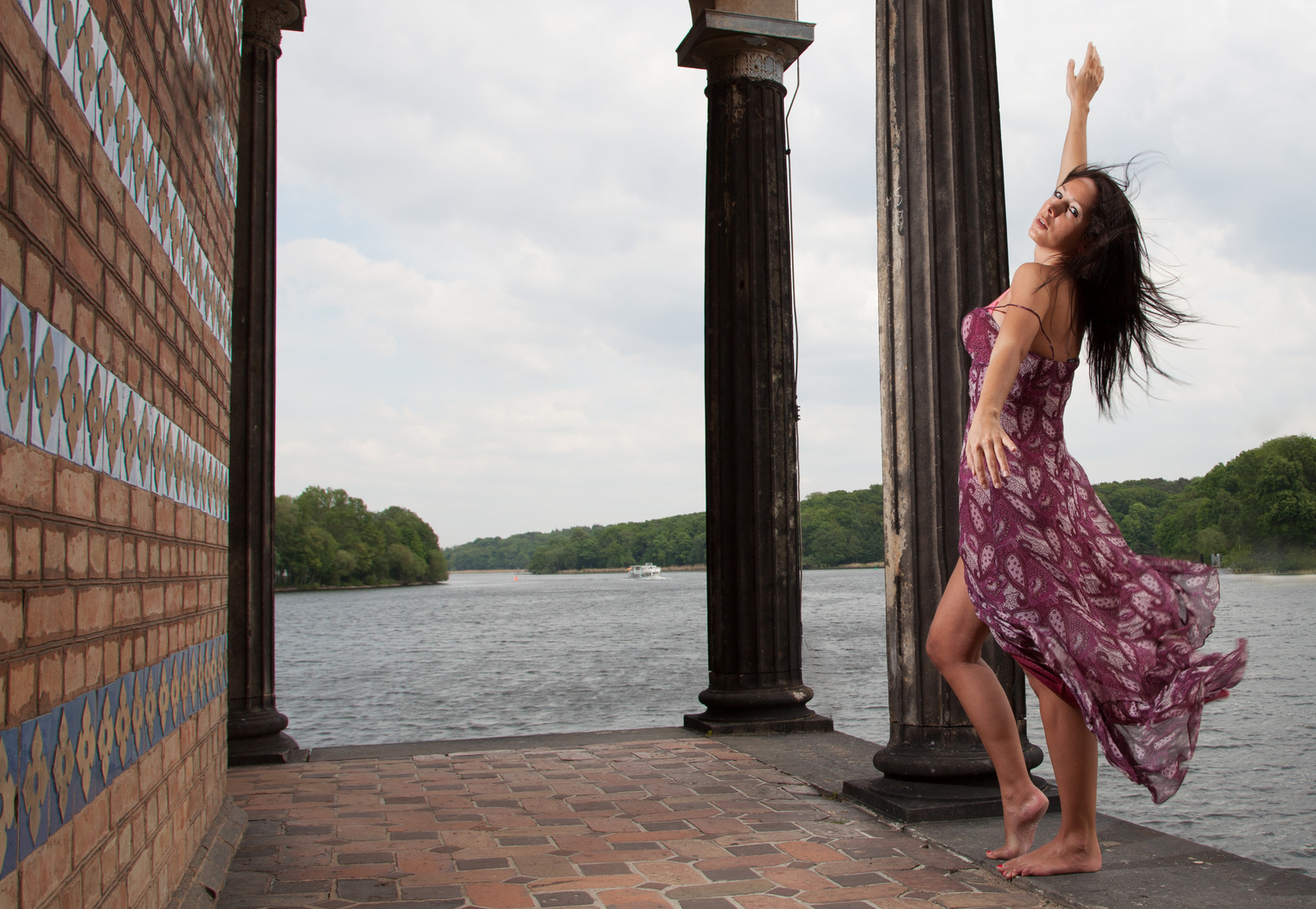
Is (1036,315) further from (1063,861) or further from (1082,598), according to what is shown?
(1063,861)

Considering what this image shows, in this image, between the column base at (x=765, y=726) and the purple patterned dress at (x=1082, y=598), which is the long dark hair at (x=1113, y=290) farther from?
the column base at (x=765, y=726)

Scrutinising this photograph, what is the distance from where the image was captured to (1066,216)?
338 centimetres

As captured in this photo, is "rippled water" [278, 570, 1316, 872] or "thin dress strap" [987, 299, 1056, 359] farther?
"rippled water" [278, 570, 1316, 872]

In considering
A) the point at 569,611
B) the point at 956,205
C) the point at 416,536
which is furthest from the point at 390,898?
the point at 416,536

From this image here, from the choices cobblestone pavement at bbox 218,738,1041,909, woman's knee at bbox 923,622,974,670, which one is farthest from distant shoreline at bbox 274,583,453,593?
woman's knee at bbox 923,622,974,670

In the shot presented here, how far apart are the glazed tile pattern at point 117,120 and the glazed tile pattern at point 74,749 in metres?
1.09

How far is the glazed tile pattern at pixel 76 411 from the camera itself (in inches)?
61.3

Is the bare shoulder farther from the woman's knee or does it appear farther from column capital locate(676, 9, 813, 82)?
column capital locate(676, 9, 813, 82)

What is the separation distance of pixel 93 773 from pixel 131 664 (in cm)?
44

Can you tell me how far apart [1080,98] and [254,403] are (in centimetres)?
502

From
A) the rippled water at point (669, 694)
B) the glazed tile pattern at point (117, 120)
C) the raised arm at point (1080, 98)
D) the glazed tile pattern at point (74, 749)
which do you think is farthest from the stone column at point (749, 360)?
the glazed tile pattern at point (74, 749)

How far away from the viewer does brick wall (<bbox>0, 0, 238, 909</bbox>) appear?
1594mm

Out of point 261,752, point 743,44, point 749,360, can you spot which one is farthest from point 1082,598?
point 743,44

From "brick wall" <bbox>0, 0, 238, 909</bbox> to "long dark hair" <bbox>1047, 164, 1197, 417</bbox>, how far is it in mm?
2657
